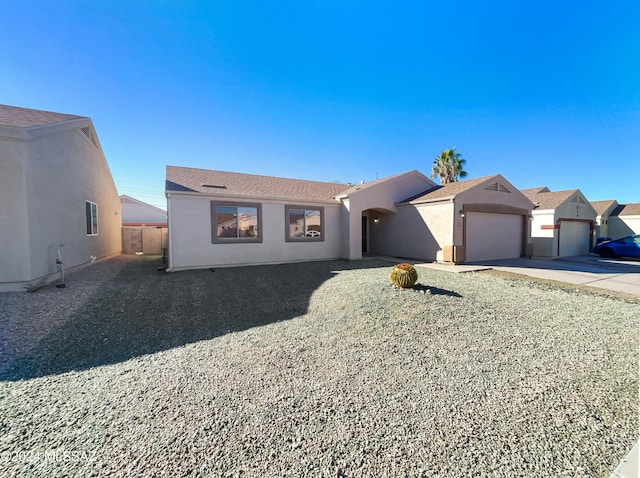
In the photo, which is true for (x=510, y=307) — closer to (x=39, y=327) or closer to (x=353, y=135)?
(x=39, y=327)

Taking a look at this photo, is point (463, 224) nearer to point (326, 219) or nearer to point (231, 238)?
point (326, 219)

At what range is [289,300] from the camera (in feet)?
20.7

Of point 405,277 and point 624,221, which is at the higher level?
point 624,221

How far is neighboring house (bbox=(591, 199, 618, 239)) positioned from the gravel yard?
935 inches

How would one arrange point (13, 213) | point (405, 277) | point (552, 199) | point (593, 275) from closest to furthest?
point (13, 213) < point (405, 277) < point (593, 275) < point (552, 199)

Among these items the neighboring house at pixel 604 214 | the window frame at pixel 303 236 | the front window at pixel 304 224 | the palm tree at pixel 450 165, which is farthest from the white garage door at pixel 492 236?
the neighboring house at pixel 604 214

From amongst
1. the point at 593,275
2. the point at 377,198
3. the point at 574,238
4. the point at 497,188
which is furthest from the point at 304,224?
the point at 574,238

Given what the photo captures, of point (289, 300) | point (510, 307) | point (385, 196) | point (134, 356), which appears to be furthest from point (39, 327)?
point (385, 196)

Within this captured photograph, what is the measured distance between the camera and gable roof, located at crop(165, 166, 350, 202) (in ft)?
33.8

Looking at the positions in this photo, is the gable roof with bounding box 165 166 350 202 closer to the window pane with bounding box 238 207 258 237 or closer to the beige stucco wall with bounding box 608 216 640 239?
the window pane with bounding box 238 207 258 237

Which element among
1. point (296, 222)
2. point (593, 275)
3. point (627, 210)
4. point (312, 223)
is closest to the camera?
point (593, 275)

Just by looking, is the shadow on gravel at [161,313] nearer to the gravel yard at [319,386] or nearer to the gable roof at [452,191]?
the gravel yard at [319,386]

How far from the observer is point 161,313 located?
542cm

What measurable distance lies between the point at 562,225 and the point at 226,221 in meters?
19.3
